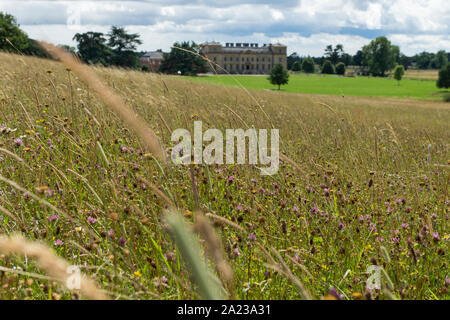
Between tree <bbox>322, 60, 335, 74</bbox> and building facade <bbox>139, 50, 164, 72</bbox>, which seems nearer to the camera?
building facade <bbox>139, 50, 164, 72</bbox>

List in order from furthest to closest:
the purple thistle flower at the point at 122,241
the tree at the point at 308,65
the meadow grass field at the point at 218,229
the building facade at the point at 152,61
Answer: the tree at the point at 308,65, the building facade at the point at 152,61, the purple thistle flower at the point at 122,241, the meadow grass field at the point at 218,229

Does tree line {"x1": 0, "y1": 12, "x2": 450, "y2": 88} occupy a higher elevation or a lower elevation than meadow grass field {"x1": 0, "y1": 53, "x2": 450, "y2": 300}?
higher

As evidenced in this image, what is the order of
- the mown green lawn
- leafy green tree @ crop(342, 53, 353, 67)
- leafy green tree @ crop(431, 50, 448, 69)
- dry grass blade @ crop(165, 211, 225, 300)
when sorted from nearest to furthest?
dry grass blade @ crop(165, 211, 225, 300)
the mown green lawn
leafy green tree @ crop(342, 53, 353, 67)
leafy green tree @ crop(431, 50, 448, 69)

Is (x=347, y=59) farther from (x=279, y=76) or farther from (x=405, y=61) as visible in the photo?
(x=279, y=76)

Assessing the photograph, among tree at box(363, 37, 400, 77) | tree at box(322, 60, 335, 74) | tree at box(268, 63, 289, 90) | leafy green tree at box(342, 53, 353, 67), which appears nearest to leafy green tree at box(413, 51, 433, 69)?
leafy green tree at box(342, 53, 353, 67)

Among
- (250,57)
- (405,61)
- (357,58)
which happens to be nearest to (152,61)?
(250,57)

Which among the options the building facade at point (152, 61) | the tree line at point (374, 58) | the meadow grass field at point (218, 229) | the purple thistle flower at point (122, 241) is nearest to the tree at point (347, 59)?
the tree line at point (374, 58)

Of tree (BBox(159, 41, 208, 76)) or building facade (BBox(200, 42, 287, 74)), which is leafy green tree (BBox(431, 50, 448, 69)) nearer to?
building facade (BBox(200, 42, 287, 74))

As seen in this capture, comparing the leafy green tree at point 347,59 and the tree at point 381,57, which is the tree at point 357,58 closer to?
the leafy green tree at point 347,59

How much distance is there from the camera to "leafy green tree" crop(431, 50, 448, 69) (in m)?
164

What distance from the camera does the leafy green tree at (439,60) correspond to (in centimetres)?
16412

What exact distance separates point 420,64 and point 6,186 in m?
203
